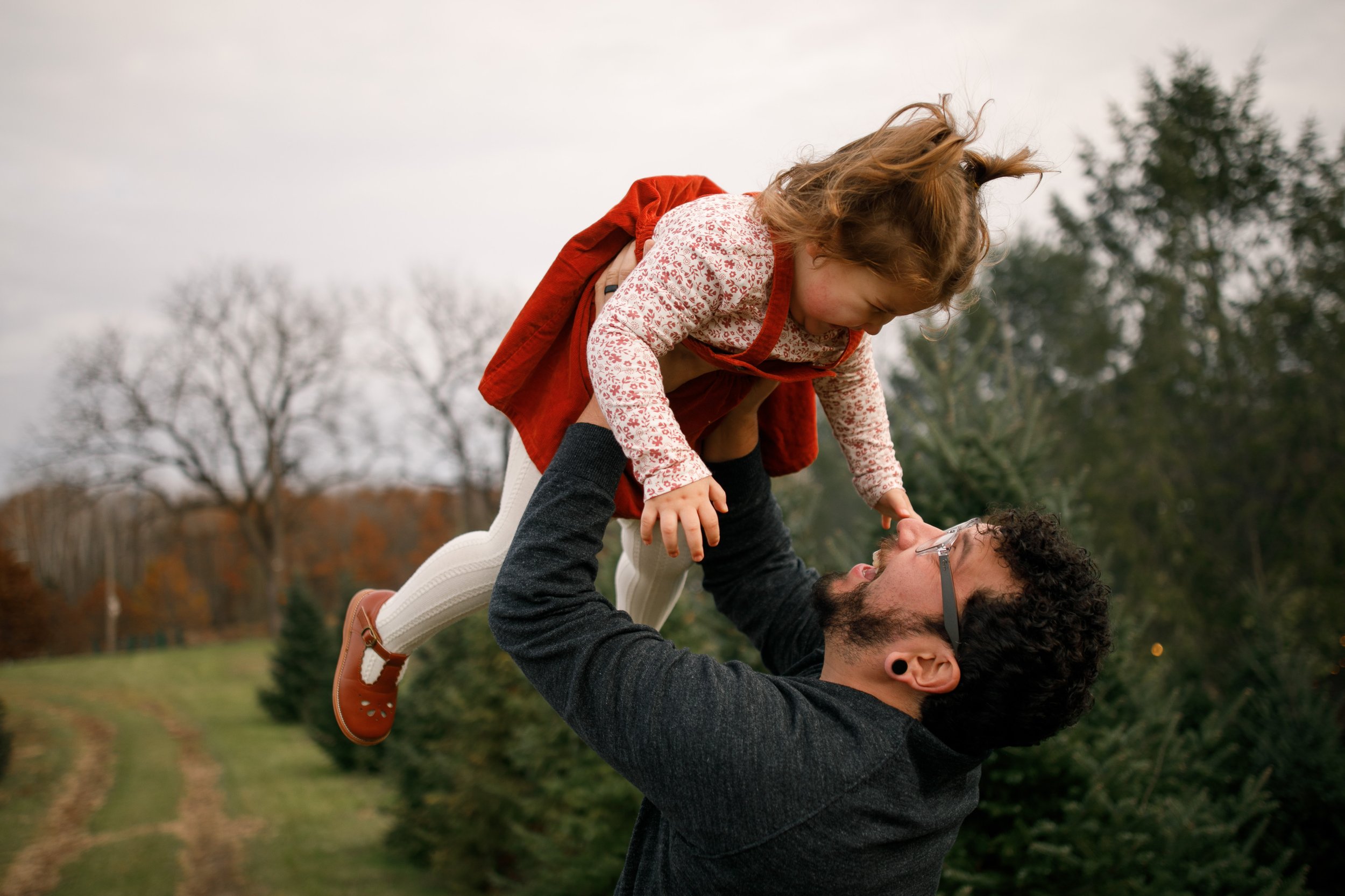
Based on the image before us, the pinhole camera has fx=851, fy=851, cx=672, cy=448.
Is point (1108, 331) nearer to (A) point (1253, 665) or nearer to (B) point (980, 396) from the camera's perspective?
(A) point (1253, 665)

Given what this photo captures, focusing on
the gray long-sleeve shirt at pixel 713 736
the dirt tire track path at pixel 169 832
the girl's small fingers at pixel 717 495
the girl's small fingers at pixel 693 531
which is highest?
the girl's small fingers at pixel 717 495

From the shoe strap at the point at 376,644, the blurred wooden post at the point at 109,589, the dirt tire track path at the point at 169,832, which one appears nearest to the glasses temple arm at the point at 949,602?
the shoe strap at the point at 376,644

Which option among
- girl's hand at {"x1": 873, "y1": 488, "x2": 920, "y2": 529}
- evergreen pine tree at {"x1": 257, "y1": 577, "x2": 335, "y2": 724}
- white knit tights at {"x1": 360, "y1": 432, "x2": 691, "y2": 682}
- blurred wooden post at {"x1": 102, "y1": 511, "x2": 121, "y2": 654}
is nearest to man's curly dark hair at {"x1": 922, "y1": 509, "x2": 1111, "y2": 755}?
girl's hand at {"x1": 873, "y1": 488, "x2": 920, "y2": 529}

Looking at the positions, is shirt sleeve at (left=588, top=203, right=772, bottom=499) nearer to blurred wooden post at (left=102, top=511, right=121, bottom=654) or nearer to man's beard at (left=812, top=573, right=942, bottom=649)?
man's beard at (left=812, top=573, right=942, bottom=649)

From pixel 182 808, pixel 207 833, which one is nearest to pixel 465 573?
pixel 207 833

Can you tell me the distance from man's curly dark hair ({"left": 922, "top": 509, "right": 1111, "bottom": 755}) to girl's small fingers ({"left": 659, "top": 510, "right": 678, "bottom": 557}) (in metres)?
0.53

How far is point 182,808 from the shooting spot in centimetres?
1196

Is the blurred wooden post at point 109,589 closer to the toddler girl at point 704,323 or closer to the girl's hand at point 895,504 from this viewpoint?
the toddler girl at point 704,323

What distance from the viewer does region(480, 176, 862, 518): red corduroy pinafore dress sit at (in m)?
1.59

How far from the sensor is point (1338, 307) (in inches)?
560

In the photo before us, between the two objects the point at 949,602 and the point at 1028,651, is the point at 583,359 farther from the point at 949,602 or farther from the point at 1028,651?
the point at 1028,651

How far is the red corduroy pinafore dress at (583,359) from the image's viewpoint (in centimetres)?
159

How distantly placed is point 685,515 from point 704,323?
15.3 inches

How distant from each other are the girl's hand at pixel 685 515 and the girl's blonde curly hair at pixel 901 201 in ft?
1.61
